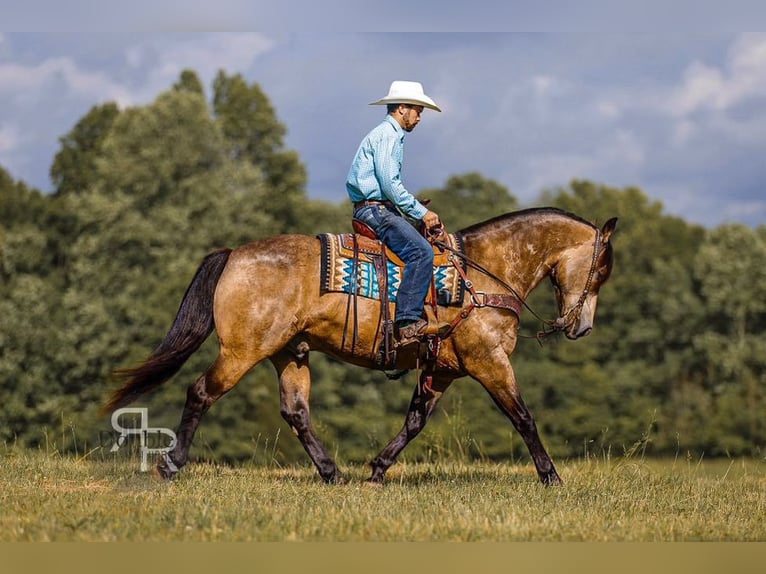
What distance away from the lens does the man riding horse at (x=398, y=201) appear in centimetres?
825

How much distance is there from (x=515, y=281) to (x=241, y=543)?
4.39 metres

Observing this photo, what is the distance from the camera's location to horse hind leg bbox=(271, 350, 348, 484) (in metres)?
8.79

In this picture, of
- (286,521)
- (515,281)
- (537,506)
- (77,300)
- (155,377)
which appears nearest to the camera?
(286,521)

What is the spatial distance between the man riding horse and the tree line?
1848cm

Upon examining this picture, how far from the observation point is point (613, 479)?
9.24 meters

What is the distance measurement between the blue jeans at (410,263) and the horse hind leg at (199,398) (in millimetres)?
1445

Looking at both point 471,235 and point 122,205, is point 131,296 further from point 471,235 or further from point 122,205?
point 471,235

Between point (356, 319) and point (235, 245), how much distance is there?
89.4 ft

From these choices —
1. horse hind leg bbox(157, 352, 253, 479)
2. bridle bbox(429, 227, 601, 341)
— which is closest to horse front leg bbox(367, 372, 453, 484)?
bridle bbox(429, 227, 601, 341)

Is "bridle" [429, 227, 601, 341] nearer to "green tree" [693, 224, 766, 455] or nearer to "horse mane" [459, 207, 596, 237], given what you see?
"horse mane" [459, 207, 596, 237]

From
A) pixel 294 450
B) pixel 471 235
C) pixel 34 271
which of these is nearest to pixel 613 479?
pixel 471 235

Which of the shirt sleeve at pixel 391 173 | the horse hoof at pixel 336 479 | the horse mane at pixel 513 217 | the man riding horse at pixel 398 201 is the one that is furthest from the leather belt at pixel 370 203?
the horse hoof at pixel 336 479

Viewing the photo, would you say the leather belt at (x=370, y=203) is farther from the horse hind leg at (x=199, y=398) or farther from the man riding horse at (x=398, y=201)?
the horse hind leg at (x=199, y=398)

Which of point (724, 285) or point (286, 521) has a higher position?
point (724, 285)
